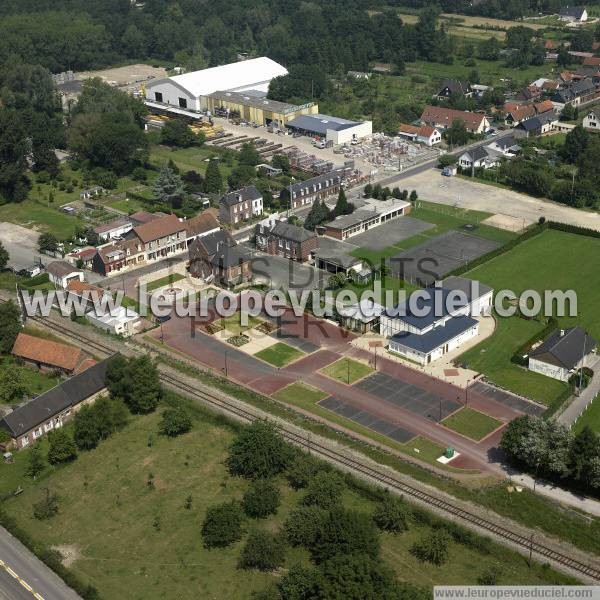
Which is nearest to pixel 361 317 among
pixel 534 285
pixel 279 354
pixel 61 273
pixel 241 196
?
pixel 279 354

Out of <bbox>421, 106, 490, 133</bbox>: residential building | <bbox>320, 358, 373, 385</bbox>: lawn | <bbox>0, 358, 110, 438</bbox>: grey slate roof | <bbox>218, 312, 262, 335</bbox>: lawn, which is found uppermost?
<bbox>421, 106, 490, 133</bbox>: residential building

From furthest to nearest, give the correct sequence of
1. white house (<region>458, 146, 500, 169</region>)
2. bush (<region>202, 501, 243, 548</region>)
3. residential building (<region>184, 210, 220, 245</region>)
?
1. white house (<region>458, 146, 500, 169</region>)
2. residential building (<region>184, 210, 220, 245</region>)
3. bush (<region>202, 501, 243, 548</region>)

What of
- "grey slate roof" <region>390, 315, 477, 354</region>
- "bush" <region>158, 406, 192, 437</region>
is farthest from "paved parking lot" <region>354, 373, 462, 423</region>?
"bush" <region>158, 406, 192, 437</region>

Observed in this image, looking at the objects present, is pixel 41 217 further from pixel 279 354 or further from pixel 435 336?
pixel 435 336

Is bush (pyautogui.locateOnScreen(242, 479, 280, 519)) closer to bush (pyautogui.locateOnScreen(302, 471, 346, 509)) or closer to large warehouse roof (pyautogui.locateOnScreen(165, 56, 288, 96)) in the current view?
bush (pyautogui.locateOnScreen(302, 471, 346, 509))

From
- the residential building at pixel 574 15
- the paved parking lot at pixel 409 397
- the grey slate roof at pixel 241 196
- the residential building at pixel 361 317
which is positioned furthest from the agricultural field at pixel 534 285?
the residential building at pixel 574 15

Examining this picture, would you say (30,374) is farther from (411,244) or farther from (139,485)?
(411,244)
